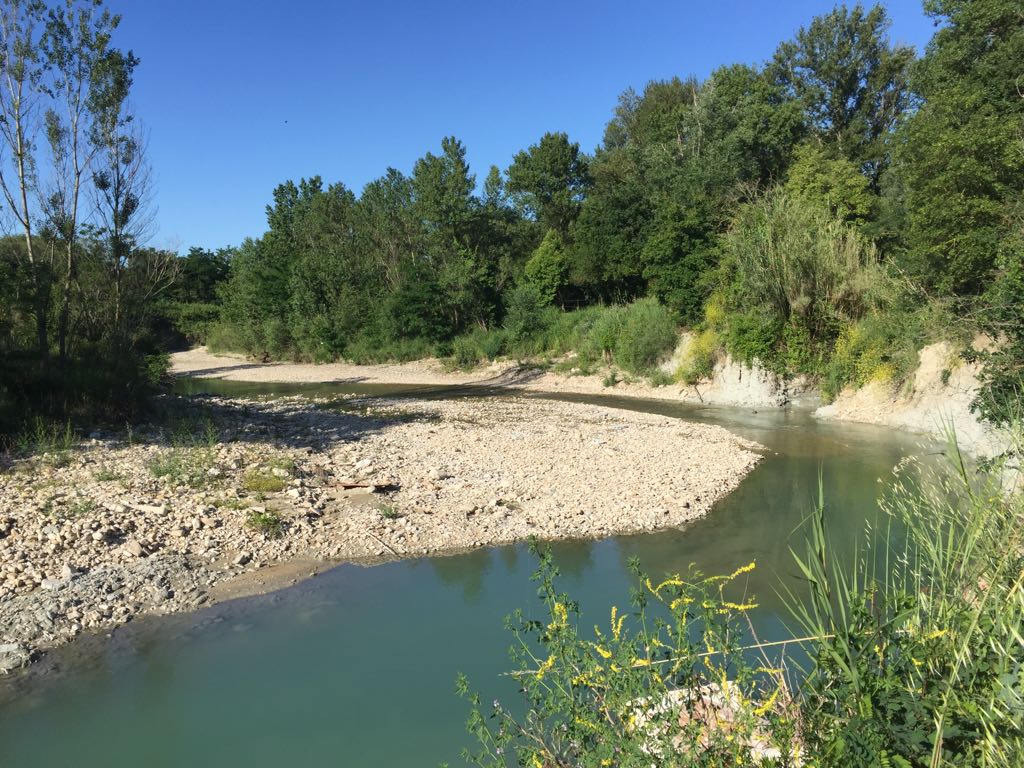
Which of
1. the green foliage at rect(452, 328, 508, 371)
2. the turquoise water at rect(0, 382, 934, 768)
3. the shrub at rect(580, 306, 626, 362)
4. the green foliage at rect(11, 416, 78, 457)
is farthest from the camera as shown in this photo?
the green foliage at rect(452, 328, 508, 371)

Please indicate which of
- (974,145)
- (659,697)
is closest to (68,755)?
(659,697)

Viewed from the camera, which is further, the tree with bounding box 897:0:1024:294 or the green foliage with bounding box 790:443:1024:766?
the tree with bounding box 897:0:1024:294

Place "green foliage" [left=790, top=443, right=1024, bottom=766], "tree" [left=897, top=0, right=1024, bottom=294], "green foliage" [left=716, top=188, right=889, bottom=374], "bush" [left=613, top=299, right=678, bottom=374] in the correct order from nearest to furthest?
"green foliage" [left=790, top=443, right=1024, bottom=766]
"tree" [left=897, top=0, right=1024, bottom=294]
"green foliage" [left=716, top=188, right=889, bottom=374]
"bush" [left=613, top=299, right=678, bottom=374]

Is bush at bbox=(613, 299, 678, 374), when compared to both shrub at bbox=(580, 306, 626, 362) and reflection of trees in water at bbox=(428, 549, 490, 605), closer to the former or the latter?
shrub at bbox=(580, 306, 626, 362)

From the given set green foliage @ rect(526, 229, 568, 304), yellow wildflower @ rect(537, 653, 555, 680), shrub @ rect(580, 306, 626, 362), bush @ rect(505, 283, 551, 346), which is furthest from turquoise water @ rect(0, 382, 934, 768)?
green foliage @ rect(526, 229, 568, 304)

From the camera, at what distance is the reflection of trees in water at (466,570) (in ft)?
27.3

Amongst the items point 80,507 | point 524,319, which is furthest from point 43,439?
point 524,319

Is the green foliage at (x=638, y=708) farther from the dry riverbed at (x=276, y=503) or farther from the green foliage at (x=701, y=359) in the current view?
the green foliage at (x=701, y=359)

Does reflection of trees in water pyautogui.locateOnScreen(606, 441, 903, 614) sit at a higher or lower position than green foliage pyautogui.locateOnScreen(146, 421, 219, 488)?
lower

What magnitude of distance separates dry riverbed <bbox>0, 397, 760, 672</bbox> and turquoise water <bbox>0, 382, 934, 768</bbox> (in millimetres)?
587

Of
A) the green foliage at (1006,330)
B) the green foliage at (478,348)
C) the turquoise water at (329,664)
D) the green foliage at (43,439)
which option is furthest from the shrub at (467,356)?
the turquoise water at (329,664)

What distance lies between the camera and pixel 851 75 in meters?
36.3

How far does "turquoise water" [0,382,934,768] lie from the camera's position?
5.36 m

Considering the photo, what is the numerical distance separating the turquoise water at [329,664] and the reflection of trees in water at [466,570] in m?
0.03
